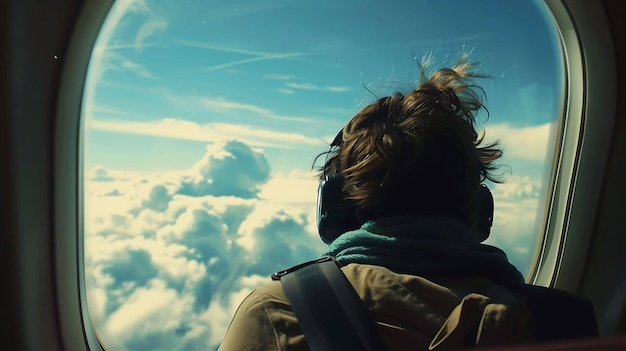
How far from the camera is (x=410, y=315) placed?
74 centimetres

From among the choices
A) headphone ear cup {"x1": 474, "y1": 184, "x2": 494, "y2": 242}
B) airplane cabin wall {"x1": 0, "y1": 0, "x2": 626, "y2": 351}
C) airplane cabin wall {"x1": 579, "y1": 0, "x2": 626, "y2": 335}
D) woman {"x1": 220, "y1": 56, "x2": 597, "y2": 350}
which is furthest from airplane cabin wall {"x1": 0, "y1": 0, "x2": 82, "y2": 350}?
airplane cabin wall {"x1": 579, "y1": 0, "x2": 626, "y2": 335}

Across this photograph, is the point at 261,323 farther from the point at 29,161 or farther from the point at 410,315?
the point at 29,161

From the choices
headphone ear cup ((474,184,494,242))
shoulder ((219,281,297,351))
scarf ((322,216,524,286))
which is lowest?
shoulder ((219,281,297,351))

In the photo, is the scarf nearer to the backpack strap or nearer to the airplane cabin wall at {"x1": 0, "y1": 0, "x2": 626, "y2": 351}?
the backpack strap

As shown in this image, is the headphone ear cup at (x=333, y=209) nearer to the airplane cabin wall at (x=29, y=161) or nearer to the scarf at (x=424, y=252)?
the scarf at (x=424, y=252)

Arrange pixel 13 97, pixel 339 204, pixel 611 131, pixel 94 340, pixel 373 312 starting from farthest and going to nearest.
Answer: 1. pixel 611 131
2. pixel 94 340
3. pixel 13 97
4. pixel 339 204
5. pixel 373 312

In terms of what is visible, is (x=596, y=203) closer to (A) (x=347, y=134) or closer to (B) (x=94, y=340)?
(A) (x=347, y=134)

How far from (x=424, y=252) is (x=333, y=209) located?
21 centimetres

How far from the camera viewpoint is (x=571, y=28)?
1.57 meters

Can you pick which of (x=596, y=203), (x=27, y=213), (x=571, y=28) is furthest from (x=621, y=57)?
(x=27, y=213)

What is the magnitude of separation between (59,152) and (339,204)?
0.77 meters

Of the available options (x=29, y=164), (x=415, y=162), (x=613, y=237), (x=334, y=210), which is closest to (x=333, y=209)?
(x=334, y=210)

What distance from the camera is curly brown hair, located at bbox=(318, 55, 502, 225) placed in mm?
931

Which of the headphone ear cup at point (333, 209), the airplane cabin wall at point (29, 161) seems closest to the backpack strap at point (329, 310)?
the headphone ear cup at point (333, 209)
